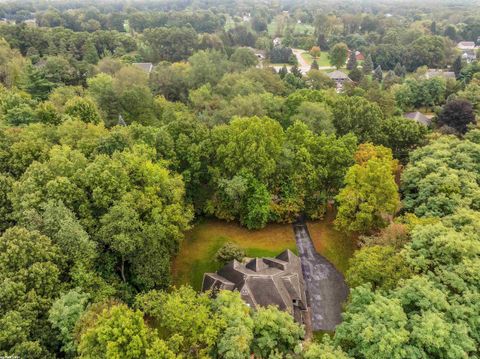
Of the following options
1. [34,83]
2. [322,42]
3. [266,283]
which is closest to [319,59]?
[322,42]

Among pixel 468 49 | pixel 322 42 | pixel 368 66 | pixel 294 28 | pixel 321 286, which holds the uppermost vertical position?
pixel 468 49

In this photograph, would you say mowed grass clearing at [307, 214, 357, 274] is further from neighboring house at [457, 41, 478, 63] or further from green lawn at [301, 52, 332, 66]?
neighboring house at [457, 41, 478, 63]

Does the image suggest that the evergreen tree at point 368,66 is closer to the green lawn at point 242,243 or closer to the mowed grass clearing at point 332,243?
the mowed grass clearing at point 332,243

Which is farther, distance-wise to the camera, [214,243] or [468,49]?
[468,49]

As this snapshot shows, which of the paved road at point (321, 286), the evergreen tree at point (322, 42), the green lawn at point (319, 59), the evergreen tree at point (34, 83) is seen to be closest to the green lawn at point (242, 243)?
the paved road at point (321, 286)

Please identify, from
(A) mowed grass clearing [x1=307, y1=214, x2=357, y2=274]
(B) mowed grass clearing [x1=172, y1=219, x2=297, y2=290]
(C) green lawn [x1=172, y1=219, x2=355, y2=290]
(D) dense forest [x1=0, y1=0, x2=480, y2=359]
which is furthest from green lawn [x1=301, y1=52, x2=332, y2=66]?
(B) mowed grass clearing [x1=172, y1=219, x2=297, y2=290]

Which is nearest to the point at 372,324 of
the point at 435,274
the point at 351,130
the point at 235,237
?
the point at 435,274

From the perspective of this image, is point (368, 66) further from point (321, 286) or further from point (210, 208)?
point (321, 286)
